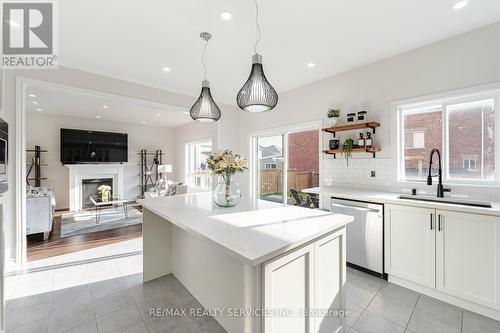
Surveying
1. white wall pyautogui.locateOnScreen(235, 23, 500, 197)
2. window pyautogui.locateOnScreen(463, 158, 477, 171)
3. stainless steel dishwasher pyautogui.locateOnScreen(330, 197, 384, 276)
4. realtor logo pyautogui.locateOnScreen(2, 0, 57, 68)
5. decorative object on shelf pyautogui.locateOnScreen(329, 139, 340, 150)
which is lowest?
stainless steel dishwasher pyautogui.locateOnScreen(330, 197, 384, 276)

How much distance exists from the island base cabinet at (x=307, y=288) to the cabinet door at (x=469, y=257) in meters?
1.24

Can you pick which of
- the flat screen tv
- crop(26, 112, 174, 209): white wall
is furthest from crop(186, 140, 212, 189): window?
the flat screen tv

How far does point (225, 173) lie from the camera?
78.4 inches

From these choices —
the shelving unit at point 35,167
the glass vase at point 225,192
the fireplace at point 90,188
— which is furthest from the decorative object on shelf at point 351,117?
the shelving unit at point 35,167

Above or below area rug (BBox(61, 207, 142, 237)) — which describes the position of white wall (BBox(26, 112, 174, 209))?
above

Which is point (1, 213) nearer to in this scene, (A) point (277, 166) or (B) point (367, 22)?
(B) point (367, 22)

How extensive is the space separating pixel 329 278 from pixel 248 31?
7.98 ft

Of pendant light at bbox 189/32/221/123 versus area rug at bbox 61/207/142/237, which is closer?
pendant light at bbox 189/32/221/123

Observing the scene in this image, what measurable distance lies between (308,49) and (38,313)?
12.8 ft

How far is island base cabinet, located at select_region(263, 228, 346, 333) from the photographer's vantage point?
113 cm

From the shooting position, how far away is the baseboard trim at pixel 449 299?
6.11ft

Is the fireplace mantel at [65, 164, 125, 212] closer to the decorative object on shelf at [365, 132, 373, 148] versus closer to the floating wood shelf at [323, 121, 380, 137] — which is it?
the floating wood shelf at [323, 121, 380, 137]

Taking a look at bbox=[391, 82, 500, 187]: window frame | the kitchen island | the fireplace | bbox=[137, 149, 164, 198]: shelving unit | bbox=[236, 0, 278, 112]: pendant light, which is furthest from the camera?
bbox=[137, 149, 164, 198]: shelving unit

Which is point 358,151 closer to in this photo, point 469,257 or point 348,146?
point 348,146
